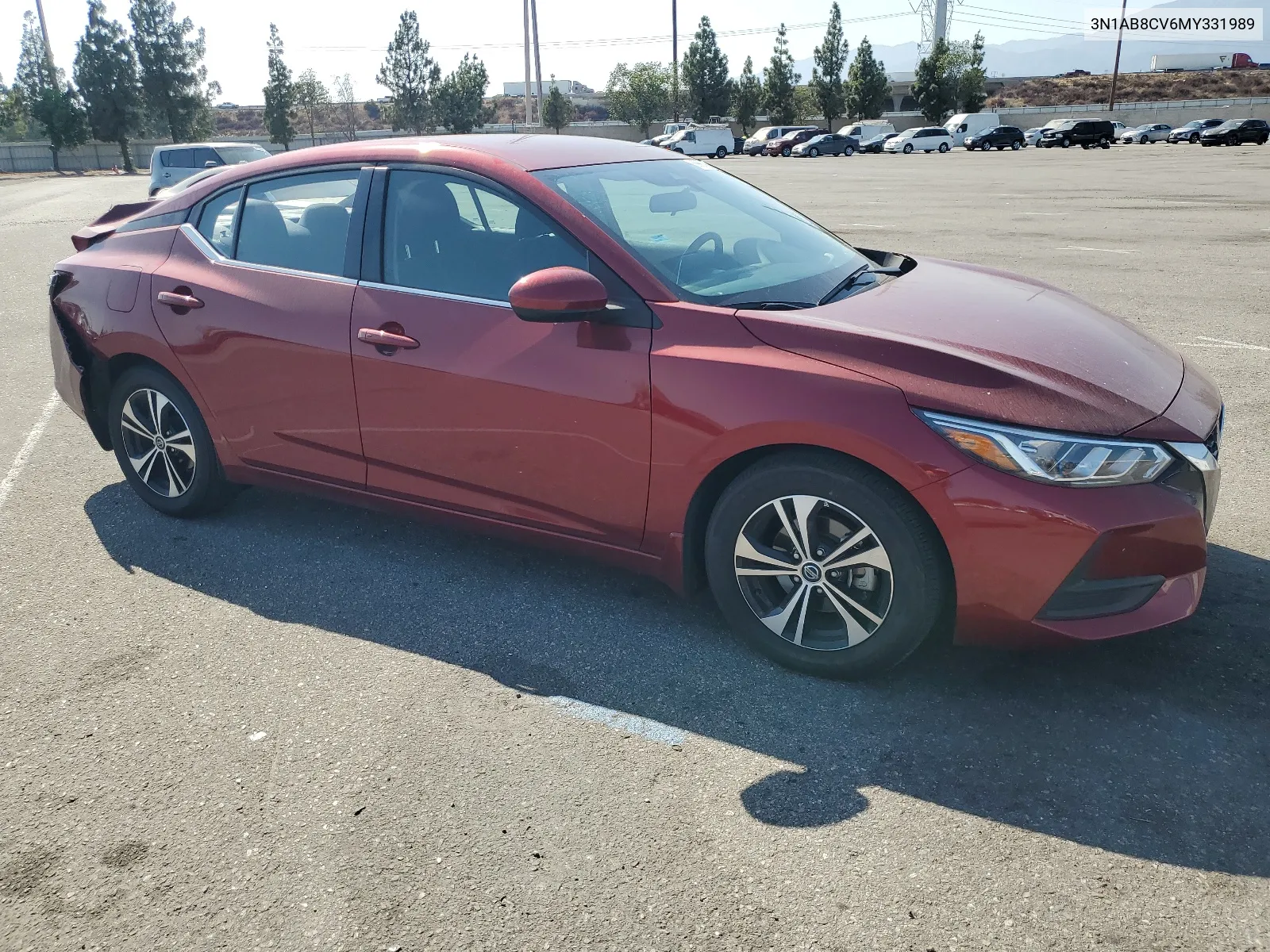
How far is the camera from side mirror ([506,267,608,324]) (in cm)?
348

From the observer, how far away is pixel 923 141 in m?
62.2

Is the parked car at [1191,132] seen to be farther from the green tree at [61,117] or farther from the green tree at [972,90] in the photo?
the green tree at [61,117]

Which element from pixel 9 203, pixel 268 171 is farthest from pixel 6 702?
pixel 9 203

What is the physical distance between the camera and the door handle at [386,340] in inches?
156

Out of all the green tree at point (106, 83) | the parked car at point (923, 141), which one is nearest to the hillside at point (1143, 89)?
the parked car at point (923, 141)

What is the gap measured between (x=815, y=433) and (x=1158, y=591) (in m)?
1.09

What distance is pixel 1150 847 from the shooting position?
2654mm

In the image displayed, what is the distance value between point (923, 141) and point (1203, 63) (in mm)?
82959

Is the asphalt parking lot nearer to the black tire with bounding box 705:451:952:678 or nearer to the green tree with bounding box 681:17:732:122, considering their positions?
the black tire with bounding box 705:451:952:678

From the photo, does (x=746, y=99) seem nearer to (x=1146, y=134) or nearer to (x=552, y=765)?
(x=1146, y=134)

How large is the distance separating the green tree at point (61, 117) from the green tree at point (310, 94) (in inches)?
808

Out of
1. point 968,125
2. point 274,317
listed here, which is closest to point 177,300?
point 274,317

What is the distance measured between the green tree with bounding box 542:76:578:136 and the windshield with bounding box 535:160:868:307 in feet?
299

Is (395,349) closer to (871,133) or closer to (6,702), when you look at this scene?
(6,702)
